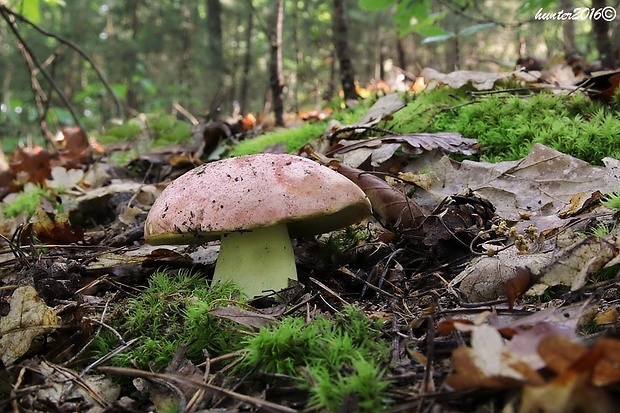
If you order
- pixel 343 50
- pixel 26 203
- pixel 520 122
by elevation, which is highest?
pixel 343 50

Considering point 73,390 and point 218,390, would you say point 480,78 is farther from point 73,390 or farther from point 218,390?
point 73,390

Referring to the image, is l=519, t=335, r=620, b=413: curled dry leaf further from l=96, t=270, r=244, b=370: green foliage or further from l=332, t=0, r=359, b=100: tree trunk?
l=332, t=0, r=359, b=100: tree trunk

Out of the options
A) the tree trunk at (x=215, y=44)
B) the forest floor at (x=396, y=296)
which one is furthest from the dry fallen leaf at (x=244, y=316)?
the tree trunk at (x=215, y=44)

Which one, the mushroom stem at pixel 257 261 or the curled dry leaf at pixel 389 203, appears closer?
the mushroom stem at pixel 257 261

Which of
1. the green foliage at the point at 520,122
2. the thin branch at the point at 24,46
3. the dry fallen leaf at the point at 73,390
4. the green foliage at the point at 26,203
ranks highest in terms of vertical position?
the thin branch at the point at 24,46

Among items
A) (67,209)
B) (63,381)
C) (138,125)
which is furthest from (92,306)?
(138,125)

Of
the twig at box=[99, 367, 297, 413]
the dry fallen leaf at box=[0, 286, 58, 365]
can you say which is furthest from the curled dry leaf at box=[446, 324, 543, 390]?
the dry fallen leaf at box=[0, 286, 58, 365]

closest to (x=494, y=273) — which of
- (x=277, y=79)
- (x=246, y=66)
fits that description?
(x=277, y=79)

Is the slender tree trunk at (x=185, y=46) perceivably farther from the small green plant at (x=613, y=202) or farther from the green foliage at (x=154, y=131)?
the small green plant at (x=613, y=202)
